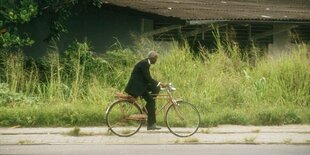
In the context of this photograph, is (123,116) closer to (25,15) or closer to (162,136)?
(162,136)

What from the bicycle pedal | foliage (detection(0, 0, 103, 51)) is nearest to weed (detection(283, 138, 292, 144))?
the bicycle pedal

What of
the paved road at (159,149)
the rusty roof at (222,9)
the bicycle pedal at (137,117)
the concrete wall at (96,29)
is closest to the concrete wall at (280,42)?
the rusty roof at (222,9)

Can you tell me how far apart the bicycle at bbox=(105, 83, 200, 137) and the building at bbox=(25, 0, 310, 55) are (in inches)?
200

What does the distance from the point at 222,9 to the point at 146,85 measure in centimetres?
889

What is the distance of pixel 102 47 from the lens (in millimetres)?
18953

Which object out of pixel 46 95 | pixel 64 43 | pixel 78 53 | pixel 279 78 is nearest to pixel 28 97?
pixel 46 95

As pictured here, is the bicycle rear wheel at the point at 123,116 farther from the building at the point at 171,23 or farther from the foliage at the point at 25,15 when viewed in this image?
the building at the point at 171,23

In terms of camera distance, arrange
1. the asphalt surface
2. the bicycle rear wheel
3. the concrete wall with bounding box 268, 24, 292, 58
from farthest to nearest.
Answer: the concrete wall with bounding box 268, 24, 292, 58, the bicycle rear wheel, the asphalt surface

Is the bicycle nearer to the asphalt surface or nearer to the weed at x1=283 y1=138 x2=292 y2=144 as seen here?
the asphalt surface

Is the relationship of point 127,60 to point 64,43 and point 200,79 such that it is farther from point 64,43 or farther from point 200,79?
Answer: point 64,43

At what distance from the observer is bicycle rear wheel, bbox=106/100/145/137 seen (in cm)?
1152

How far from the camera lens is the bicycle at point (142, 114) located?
11.5 metres

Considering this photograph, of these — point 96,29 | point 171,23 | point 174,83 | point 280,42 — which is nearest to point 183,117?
point 174,83

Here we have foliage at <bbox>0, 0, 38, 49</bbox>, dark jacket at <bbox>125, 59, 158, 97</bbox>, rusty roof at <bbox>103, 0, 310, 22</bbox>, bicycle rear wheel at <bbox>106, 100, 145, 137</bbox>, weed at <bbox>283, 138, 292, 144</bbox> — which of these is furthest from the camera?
rusty roof at <bbox>103, 0, 310, 22</bbox>
